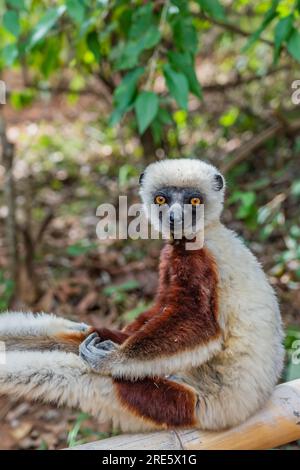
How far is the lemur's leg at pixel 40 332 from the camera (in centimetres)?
357

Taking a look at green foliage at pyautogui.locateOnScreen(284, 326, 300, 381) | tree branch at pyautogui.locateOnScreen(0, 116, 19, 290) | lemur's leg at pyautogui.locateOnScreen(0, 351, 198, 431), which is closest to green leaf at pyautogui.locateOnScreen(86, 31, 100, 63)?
tree branch at pyautogui.locateOnScreen(0, 116, 19, 290)

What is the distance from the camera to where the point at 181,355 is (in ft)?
11.0

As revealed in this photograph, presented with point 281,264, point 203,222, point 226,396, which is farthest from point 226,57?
point 226,396

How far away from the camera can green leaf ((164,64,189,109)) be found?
15.1 ft

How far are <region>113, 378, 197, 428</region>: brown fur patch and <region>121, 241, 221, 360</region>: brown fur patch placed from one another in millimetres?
161

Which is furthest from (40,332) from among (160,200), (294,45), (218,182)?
(294,45)

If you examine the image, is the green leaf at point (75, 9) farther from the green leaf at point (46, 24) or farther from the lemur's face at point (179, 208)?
the lemur's face at point (179, 208)

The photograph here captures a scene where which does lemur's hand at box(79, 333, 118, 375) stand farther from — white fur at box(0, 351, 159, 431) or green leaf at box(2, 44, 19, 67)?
green leaf at box(2, 44, 19, 67)

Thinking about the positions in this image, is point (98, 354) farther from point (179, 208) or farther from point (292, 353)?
point (292, 353)

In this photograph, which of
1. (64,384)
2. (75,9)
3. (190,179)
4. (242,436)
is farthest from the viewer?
(75,9)

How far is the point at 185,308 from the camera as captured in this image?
11.3 ft

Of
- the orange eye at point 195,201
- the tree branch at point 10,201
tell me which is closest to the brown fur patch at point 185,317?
the orange eye at point 195,201

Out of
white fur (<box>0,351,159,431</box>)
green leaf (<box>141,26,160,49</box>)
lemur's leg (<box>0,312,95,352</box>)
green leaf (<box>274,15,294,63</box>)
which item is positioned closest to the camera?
white fur (<box>0,351,159,431</box>)

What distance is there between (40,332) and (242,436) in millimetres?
1329
